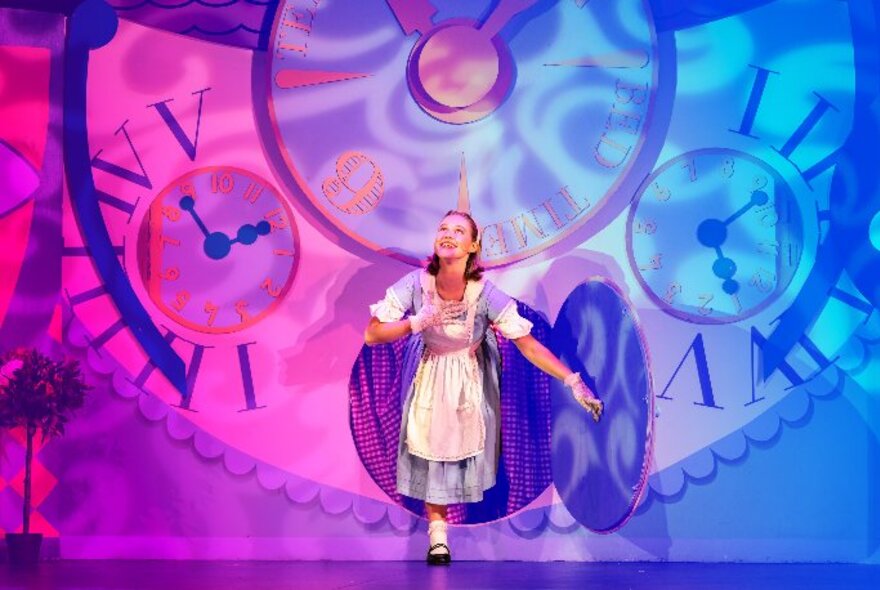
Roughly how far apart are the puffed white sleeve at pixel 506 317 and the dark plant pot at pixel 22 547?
182 centimetres

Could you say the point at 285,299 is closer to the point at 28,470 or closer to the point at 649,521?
the point at 28,470

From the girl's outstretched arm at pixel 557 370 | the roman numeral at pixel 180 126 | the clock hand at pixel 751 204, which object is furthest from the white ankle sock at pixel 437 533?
the roman numeral at pixel 180 126

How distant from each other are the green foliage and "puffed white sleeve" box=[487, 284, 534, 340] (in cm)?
154

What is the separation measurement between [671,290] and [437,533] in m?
1.27

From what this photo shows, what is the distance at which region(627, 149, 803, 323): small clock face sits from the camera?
4641mm

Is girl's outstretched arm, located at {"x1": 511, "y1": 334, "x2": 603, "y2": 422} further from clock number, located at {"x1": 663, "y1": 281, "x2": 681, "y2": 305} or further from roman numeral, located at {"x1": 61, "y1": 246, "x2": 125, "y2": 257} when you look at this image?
roman numeral, located at {"x1": 61, "y1": 246, "x2": 125, "y2": 257}

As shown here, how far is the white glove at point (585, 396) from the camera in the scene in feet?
13.2

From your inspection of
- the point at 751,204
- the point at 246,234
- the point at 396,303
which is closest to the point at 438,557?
the point at 396,303

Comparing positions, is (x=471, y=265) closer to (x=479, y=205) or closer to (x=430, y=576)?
(x=479, y=205)

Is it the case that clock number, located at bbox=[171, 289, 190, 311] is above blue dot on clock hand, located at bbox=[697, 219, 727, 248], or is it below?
below

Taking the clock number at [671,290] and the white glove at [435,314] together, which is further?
the clock number at [671,290]

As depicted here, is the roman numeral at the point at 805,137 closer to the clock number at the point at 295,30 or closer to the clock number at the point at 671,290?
the clock number at the point at 671,290

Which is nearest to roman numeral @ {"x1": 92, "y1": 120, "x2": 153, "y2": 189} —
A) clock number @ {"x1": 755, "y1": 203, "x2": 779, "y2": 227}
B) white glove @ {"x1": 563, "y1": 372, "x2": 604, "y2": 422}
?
white glove @ {"x1": 563, "y1": 372, "x2": 604, "y2": 422}

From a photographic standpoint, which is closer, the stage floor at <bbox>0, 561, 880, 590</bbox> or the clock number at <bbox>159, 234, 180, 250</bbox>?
the stage floor at <bbox>0, 561, 880, 590</bbox>
